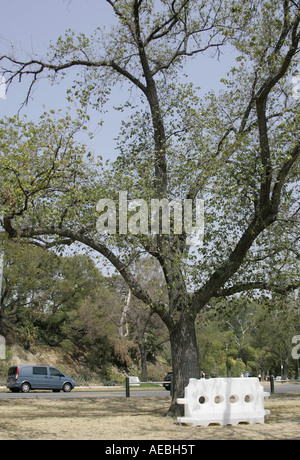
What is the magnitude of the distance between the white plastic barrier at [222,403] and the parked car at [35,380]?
1866 centimetres

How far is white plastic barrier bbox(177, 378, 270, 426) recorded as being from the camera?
11914mm

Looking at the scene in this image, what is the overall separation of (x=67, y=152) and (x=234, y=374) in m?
57.5

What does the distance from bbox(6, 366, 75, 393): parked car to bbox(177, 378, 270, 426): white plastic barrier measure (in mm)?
18657

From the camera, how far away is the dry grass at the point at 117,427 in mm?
10102

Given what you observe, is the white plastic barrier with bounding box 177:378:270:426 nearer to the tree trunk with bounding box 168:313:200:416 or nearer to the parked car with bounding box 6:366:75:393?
the tree trunk with bounding box 168:313:200:416

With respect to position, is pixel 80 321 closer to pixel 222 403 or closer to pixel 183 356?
pixel 183 356

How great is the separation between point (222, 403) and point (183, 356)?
7.36ft

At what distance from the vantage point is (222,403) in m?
12.2

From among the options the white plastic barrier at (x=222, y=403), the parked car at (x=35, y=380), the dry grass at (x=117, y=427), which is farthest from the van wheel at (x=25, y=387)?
the white plastic barrier at (x=222, y=403)

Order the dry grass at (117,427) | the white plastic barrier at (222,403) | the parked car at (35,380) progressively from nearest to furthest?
the dry grass at (117,427) < the white plastic barrier at (222,403) < the parked car at (35,380)

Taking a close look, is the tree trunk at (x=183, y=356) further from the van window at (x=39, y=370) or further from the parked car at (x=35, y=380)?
the van window at (x=39, y=370)

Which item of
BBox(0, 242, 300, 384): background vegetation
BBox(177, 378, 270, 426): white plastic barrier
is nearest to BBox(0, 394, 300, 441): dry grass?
BBox(177, 378, 270, 426): white plastic barrier

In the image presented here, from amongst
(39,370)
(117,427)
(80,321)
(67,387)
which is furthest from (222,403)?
(80,321)
